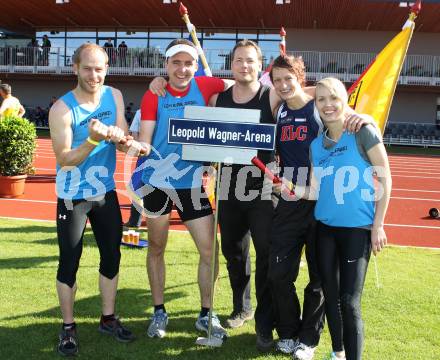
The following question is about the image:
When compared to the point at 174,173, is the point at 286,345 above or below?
below

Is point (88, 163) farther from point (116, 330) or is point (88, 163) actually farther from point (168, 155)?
point (116, 330)

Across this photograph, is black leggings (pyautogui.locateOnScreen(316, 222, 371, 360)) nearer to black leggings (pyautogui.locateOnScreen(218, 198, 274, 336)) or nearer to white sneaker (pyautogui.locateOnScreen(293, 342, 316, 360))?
white sneaker (pyautogui.locateOnScreen(293, 342, 316, 360))

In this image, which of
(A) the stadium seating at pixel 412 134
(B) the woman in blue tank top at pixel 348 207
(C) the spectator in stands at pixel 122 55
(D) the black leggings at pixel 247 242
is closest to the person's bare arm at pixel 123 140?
(D) the black leggings at pixel 247 242

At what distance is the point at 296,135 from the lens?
3428 millimetres

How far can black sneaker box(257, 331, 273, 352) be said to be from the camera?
3668 millimetres

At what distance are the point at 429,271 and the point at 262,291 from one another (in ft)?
9.14

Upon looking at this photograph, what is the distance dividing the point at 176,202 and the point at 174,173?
0.22 metres

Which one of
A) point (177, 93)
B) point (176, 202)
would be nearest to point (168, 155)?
point (176, 202)

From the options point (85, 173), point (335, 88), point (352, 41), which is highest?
point (352, 41)

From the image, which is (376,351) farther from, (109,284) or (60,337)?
(60,337)

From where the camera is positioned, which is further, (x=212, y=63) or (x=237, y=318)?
(x=212, y=63)

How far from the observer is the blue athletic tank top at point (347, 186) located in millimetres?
3010

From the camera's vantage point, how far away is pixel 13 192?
31.6ft

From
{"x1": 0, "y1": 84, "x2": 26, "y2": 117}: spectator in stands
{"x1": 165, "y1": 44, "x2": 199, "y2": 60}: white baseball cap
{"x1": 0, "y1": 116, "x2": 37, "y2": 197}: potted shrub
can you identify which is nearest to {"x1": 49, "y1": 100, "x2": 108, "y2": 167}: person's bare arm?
{"x1": 165, "y1": 44, "x2": 199, "y2": 60}: white baseball cap
